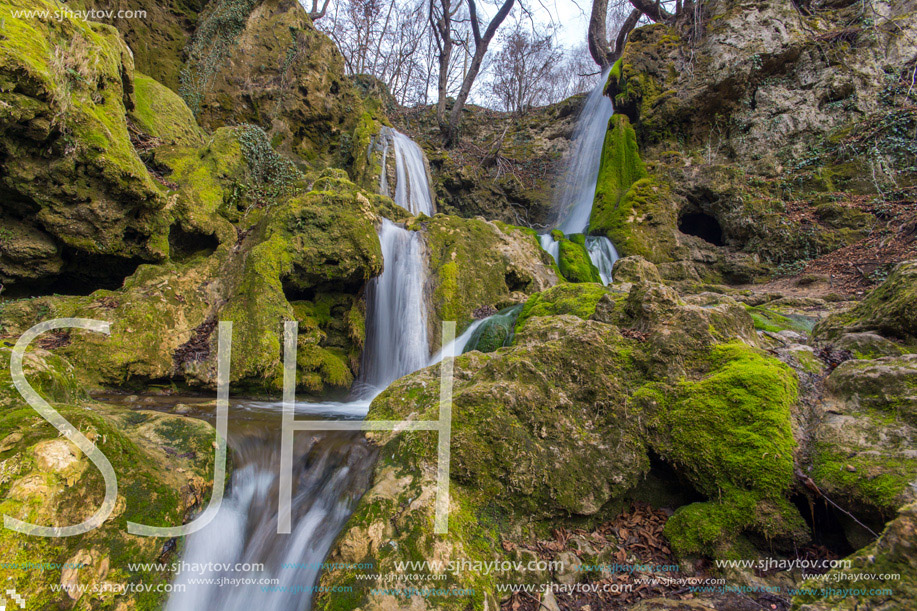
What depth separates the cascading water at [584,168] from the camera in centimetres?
1478

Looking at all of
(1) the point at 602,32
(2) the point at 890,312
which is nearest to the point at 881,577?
(2) the point at 890,312

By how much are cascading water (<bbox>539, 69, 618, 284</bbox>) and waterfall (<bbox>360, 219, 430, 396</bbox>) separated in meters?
7.12

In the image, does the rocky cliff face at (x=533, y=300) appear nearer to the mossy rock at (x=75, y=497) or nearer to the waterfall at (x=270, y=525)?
the mossy rock at (x=75, y=497)

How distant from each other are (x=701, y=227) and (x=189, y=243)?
49.0 feet

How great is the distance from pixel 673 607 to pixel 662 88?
54.9 feet

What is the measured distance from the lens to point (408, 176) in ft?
46.8

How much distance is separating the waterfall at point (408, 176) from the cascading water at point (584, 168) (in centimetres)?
596

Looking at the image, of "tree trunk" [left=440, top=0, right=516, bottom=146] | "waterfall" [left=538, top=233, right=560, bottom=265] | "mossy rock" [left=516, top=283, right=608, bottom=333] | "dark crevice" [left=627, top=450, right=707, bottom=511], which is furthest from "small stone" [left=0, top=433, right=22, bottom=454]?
"tree trunk" [left=440, top=0, right=516, bottom=146]

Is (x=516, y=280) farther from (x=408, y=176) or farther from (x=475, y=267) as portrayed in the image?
(x=408, y=176)

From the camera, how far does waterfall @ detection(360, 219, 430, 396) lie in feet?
23.8

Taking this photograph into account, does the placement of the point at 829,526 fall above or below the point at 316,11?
below

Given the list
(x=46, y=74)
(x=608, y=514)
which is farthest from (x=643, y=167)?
(x=46, y=74)

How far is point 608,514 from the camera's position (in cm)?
263

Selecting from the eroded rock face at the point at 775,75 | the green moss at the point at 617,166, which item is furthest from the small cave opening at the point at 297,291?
the eroded rock face at the point at 775,75
